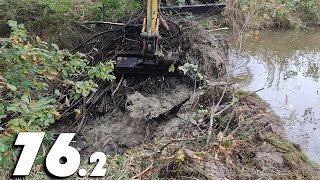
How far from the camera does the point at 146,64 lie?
165 inches

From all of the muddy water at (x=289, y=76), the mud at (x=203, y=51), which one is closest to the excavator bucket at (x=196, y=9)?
the mud at (x=203, y=51)

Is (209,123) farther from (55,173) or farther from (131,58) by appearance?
(55,173)

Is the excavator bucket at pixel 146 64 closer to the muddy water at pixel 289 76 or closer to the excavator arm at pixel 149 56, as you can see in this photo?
the excavator arm at pixel 149 56

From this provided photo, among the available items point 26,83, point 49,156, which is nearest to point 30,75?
point 26,83

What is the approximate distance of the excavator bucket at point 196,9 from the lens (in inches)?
209

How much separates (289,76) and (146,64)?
2.90m

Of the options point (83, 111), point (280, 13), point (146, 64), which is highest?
point (280, 13)

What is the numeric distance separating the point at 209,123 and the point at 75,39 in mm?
2399

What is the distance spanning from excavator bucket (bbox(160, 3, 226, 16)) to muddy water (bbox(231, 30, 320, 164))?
2.43ft

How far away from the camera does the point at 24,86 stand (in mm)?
2742

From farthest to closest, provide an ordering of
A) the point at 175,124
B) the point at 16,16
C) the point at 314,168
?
1. the point at 16,16
2. the point at 175,124
3. the point at 314,168

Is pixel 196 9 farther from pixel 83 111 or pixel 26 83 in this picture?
pixel 26 83

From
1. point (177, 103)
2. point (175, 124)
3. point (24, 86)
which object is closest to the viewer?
point (24, 86)

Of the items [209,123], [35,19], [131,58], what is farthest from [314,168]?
[35,19]
